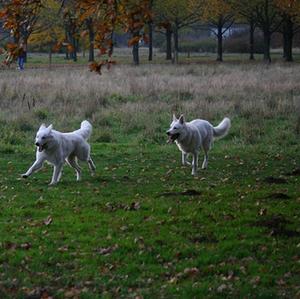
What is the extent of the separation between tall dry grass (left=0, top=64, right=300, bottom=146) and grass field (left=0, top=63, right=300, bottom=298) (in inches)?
3.9

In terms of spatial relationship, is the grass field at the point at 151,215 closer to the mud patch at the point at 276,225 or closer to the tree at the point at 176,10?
the mud patch at the point at 276,225

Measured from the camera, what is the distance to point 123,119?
21.1m

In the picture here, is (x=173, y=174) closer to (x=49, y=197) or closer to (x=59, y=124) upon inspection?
(x=49, y=197)

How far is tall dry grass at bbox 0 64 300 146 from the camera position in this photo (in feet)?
67.5

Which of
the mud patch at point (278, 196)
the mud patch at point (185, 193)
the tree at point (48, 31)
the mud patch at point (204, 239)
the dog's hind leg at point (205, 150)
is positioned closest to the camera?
the mud patch at point (204, 239)

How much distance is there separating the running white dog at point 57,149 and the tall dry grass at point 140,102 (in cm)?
570

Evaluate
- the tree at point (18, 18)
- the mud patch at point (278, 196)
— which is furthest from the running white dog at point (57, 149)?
the mud patch at point (278, 196)

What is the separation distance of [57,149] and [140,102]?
11628 mm

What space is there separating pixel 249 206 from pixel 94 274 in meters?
3.60

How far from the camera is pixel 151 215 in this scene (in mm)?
9938

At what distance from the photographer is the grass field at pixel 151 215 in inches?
287

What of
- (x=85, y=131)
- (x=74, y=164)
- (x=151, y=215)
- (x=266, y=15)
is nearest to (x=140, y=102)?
(x=85, y=131)

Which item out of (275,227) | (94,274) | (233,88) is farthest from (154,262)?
(233,88)

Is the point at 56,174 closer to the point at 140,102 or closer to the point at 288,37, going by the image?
the point at 140,102
